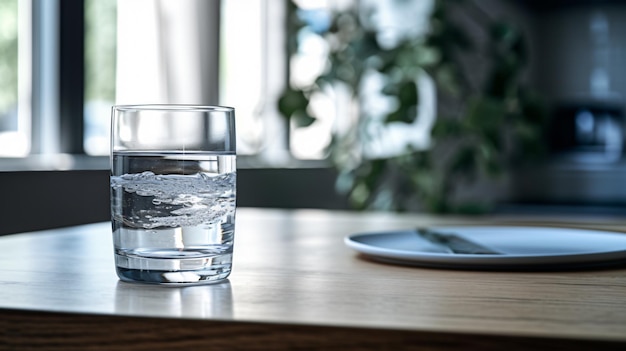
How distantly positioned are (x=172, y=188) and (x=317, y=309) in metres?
0.14

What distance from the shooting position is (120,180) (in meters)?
0.61

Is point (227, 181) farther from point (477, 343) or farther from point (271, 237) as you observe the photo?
point (271, 237)

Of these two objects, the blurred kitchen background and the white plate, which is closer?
the white plate

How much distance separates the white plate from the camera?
70 centimetres

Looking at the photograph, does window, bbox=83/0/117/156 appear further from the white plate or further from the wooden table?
the wooden table

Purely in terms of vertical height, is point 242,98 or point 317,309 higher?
point 242,98

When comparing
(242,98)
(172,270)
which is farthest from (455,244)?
(242,98)

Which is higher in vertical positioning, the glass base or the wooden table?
the glass base

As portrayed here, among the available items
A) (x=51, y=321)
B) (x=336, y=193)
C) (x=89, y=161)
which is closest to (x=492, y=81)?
(x=336, y=193)

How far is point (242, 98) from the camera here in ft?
11.7

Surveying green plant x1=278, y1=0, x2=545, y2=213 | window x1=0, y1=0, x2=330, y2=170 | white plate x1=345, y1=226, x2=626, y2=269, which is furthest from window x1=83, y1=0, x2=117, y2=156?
white plate x1=345, y1=226, x2=626, y2=269

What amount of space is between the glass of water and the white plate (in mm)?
189

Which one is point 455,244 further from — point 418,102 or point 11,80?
point 418,102

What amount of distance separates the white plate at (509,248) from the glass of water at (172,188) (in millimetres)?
189
